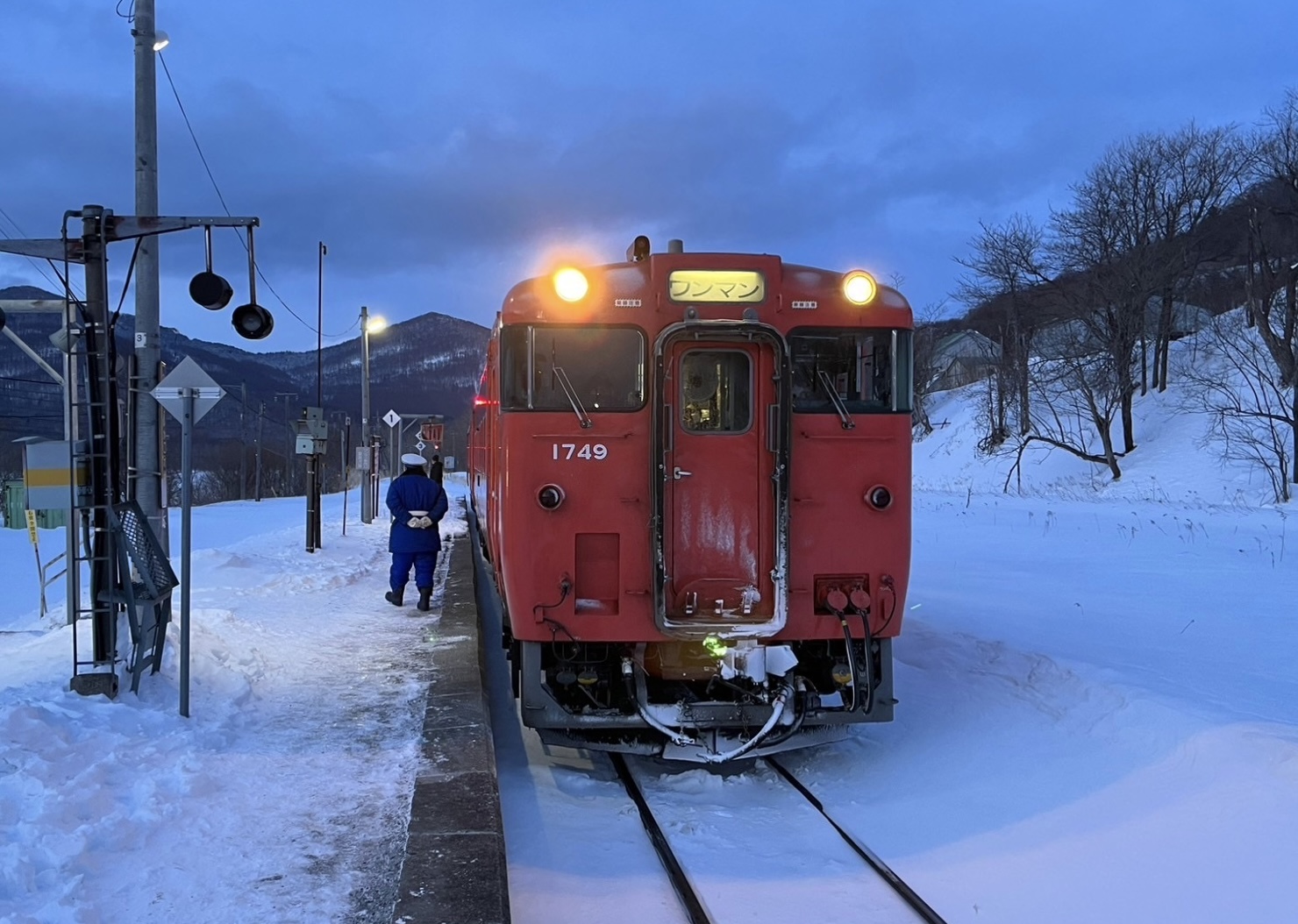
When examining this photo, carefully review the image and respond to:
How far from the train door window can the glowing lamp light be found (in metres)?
0.75

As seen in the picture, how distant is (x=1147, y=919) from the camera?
4316 mm

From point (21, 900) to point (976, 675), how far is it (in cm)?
653

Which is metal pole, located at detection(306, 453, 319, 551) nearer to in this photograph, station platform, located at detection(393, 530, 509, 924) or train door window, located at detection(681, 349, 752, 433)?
station platform, located at detection(393, 530, 509, 924)

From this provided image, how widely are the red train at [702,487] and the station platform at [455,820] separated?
567 millimetres

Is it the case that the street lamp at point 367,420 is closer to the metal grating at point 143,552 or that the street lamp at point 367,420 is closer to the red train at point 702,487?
the metal grating at point 143,552

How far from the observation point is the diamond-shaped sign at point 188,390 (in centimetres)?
649

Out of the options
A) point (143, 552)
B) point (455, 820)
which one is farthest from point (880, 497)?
point (143, 552)


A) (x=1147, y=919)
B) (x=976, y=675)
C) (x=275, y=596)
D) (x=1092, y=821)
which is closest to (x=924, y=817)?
(x=1092, y=821)

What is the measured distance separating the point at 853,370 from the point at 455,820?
3.46 metres

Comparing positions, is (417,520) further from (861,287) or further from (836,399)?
(861,287)

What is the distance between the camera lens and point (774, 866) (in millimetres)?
4980

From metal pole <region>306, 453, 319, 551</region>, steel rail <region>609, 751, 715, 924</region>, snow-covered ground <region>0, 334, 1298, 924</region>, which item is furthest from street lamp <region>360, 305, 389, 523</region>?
steel rail <region>609, 751, 715, 924</region>

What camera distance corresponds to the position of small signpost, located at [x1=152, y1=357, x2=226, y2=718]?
6195mm

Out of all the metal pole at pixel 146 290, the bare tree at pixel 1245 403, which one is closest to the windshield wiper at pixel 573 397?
the metal pole at pixel 146 290
